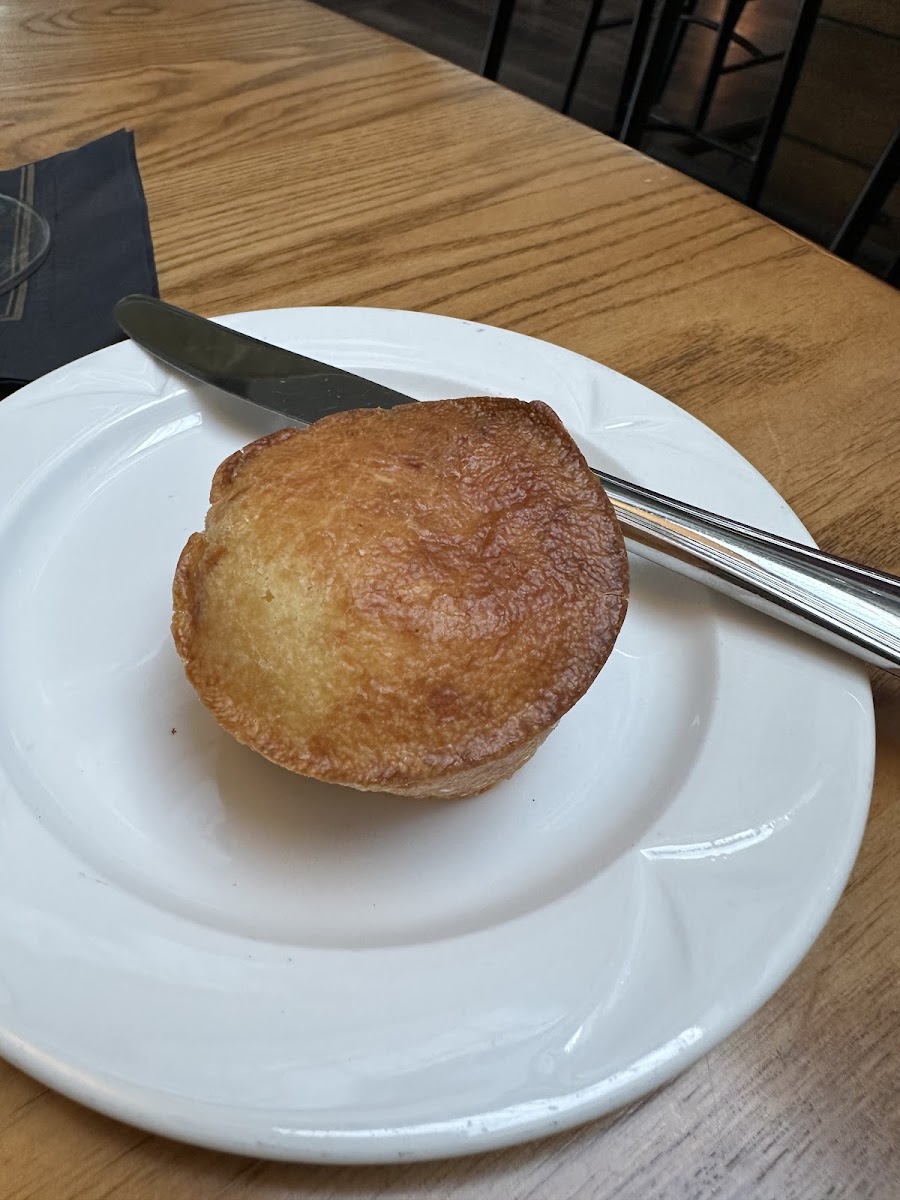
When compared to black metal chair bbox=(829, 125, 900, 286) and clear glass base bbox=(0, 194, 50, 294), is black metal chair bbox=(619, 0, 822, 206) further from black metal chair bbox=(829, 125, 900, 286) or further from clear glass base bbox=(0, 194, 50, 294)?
clear glass base bbox=(0, 194, 50, 294)

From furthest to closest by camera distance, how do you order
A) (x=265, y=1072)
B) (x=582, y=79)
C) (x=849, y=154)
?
1. (x=582, y=79)
2. (x=849, y=154)
3. (x=265, y=1072)

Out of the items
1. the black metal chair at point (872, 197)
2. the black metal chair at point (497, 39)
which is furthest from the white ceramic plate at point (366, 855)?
the black metal chair at point (497, 39)

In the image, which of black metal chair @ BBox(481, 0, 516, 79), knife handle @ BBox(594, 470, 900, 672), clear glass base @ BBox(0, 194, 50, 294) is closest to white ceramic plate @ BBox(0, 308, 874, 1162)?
knife handle @ BBox(594, 470, 900, 672)

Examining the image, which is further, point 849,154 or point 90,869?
point 849,154

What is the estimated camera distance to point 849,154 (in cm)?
462

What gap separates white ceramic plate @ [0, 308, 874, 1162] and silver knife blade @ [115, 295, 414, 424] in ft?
0.15

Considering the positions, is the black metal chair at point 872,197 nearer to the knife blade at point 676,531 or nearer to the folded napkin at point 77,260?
the knife blade at point 676,531

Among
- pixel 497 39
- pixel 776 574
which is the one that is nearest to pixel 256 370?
pixel 776 574

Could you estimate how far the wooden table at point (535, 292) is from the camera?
25.5 inches

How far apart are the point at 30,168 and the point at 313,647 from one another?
1309mm

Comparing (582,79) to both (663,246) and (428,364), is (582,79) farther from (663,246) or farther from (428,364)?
(428,364)

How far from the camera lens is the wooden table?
2.12 feet

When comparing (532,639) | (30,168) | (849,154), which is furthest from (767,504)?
(849,154)

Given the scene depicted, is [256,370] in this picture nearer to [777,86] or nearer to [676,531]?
[676,531]
